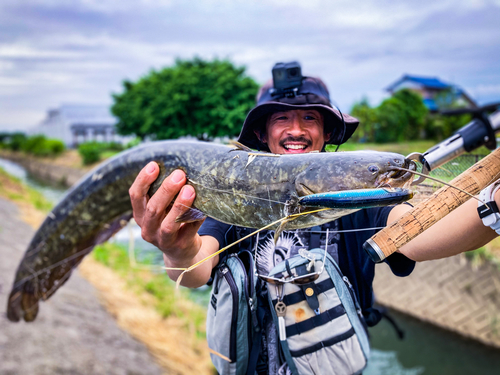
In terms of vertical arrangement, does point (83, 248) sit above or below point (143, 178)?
below

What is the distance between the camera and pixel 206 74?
4.91 metres

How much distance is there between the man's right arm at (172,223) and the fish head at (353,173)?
0.59 meters

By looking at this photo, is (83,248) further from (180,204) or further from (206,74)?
(206,74)

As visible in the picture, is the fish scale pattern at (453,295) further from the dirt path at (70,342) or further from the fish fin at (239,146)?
the fish fin at (239,146)

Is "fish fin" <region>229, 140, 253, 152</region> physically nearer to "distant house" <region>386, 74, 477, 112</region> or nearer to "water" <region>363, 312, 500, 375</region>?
"water" <region>363, 312, 500, 375</region>

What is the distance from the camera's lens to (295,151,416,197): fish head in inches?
49.7

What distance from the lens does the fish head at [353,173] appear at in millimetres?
1263

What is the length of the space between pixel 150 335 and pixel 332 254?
5.62 m

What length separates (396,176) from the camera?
1.28 m

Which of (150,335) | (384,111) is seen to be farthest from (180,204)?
(384,111)

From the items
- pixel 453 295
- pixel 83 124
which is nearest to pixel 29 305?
pixel 453 295

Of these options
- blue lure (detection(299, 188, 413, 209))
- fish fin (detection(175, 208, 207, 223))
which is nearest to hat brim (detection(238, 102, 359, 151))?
fish fin (detection(175, 208, 207, 223))

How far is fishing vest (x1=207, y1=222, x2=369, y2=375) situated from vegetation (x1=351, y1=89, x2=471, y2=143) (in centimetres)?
1805

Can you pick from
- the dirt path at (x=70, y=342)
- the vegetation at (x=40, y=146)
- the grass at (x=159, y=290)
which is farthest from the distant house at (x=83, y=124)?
the dirt path at (x=70, y=342)
